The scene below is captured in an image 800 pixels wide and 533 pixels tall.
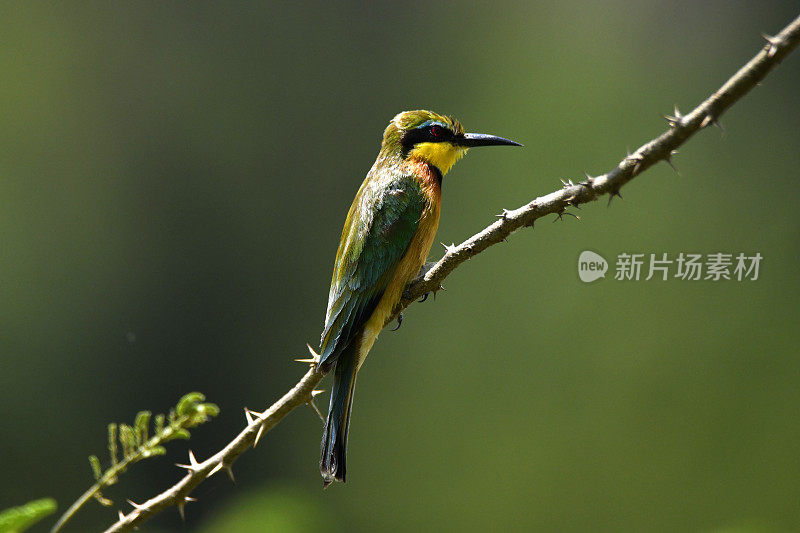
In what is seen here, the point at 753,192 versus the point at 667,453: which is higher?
the point at 753,192

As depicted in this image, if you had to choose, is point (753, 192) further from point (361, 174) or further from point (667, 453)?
point (361, 174)

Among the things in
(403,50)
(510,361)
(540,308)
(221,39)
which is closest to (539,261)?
(540,308)

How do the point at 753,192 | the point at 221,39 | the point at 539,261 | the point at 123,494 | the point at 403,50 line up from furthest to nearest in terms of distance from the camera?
the point at 221,39
the point at 403,50
the point at 123,494
the point at 753,192
the point at 539,261

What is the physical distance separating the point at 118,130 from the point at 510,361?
6.62m

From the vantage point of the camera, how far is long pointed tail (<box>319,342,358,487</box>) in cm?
154

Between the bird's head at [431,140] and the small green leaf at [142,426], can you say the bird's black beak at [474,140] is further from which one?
the small green leaf at [142,426]

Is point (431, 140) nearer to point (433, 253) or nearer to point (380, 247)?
point (380, 247)

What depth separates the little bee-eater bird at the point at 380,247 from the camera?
64.1 inches

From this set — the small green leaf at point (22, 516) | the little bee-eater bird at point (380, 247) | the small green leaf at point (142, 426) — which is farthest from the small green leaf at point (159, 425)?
the little bee-eater bird at point (380, 247)

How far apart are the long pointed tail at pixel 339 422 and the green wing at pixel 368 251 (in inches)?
2.5

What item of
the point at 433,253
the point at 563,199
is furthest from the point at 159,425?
the point at 433,253

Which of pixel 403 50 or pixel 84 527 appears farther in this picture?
pixel 403 50

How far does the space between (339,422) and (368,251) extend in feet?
1.16

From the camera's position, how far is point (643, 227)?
685cm
